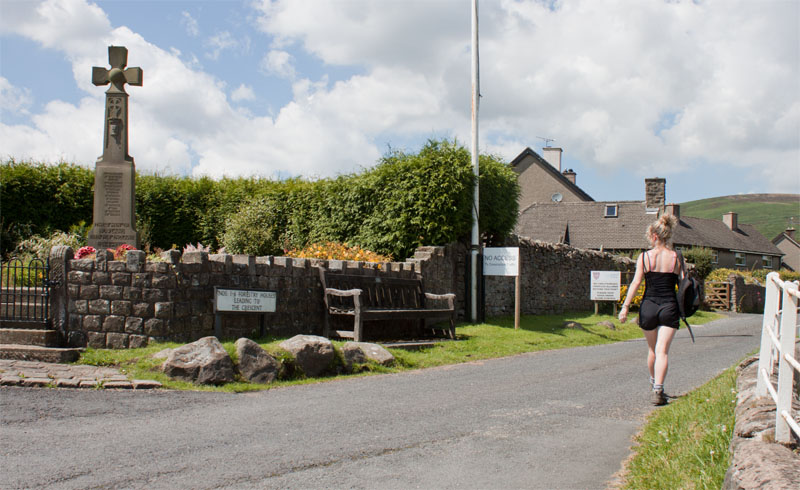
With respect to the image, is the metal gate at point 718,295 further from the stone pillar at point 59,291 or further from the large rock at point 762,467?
the large rock at point 762,467

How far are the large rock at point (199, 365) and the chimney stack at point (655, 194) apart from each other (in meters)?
40.0

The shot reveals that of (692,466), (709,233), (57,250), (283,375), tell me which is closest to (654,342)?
(692,466)

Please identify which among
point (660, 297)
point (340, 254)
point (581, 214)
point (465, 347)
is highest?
point (581, 214)

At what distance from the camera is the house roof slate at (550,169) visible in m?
47.3

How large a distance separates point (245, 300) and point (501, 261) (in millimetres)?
7478

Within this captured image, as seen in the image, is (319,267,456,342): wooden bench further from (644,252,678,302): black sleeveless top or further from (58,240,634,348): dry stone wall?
(644,252,678,302): black sleeveless top

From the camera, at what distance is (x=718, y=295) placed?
3338cm

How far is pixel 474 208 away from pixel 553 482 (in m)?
12.1

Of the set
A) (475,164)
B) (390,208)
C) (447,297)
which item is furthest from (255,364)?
(475,164)

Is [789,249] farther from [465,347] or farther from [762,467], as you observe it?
[762,467]

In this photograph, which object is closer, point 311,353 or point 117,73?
point 311,353

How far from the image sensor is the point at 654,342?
729cm

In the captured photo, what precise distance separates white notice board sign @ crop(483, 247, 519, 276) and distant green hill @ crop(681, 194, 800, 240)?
15486 centimetres

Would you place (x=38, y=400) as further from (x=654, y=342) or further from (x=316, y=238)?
(x=316, y=238)
